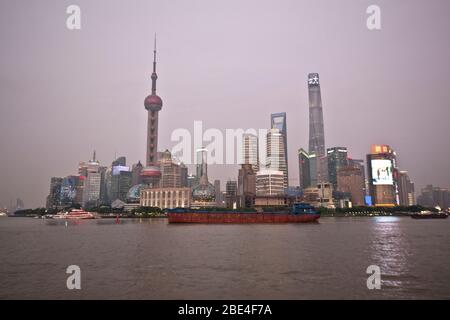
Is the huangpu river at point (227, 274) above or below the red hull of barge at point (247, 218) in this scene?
below

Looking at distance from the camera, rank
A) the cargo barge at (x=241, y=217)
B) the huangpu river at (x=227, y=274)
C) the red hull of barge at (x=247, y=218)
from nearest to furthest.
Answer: the huangpu river at (x=227, y=274), the cargo barge at (x=241, y=217), the red hull of barge at (x=247, y=218)

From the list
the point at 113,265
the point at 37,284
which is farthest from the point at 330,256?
the point at 37,284

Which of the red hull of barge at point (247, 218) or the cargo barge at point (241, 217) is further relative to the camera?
the red hull of barge at point (247, 218)

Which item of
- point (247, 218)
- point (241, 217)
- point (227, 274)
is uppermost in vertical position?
point (241, 217)

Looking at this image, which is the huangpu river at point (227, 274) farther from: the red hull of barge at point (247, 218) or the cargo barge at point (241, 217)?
the red hull of barge at point (247, 218)

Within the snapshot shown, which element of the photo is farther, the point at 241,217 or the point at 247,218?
the point at 247,218

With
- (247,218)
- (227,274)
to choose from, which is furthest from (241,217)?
(227,274)

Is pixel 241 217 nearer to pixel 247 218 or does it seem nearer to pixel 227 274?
pixel 247 218

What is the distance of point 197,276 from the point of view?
1281 inches

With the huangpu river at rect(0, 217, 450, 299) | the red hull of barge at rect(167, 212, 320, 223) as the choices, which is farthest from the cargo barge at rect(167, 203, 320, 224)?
the huangpu river at rect(0, 217, 450, 299)

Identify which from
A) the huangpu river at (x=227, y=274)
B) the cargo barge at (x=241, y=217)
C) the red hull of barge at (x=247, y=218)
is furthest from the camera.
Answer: the red hull of barge at (x=247, y=218)

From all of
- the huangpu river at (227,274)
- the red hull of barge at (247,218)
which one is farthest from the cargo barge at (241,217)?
the huangpu river at (227,274)
